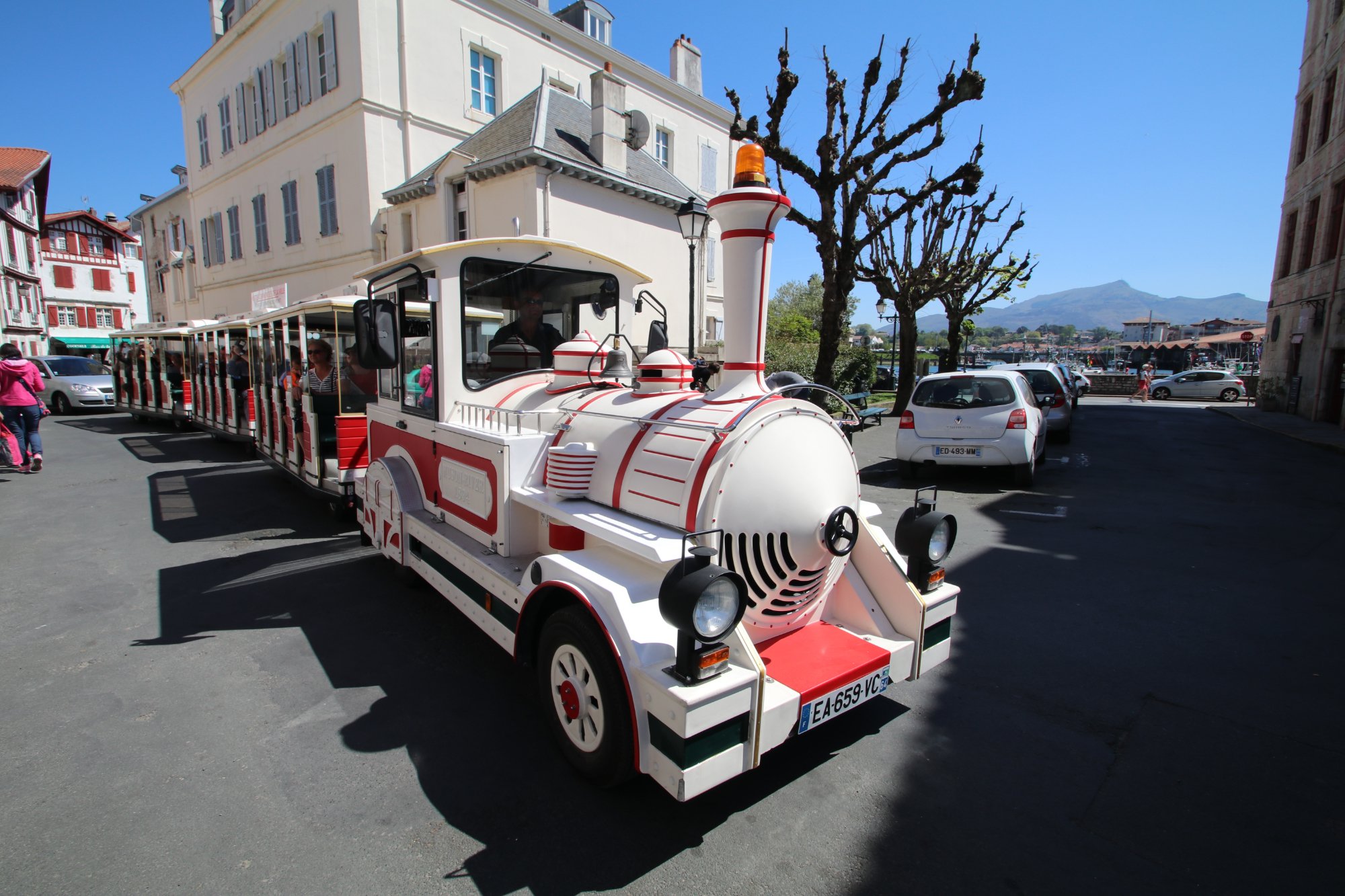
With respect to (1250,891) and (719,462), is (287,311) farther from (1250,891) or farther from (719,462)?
(1250,891)

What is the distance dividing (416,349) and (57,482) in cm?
849

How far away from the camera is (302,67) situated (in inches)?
711

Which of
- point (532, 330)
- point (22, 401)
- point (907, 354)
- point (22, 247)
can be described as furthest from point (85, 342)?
point (532, 330)

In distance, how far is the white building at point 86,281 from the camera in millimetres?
41312

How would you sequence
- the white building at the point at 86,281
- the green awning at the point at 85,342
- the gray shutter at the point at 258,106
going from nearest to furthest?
the gray shutter at the point at 258,106 < the green awning at the point at 85,342 < the white building at the point at 86,281

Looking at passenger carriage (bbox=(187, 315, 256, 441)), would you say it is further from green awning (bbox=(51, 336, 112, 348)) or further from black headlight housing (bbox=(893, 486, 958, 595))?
green awning (bbox=(51, 336, 112, 348))

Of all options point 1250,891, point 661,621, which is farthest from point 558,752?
point 1250,891

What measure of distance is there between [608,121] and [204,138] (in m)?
18.7

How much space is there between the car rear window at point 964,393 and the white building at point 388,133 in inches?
324

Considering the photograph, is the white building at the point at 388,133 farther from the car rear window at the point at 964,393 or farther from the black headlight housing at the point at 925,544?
the black headlight housing at the point at 925,544

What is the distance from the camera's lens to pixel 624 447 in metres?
3.15

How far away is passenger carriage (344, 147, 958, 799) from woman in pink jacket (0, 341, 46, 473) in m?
8.93

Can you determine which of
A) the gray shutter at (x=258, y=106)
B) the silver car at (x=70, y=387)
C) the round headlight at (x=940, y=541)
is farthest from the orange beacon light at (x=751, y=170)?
the gray shutter at (x=258, y=106)

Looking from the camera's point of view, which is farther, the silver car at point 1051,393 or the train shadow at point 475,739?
the silver car at point 1051,393
